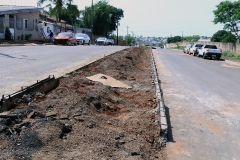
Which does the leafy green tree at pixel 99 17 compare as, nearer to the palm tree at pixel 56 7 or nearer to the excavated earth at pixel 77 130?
the palm tree at pixel 56 7

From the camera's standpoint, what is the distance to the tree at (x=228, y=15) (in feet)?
156

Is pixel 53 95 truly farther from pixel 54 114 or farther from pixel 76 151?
pixel 76 151

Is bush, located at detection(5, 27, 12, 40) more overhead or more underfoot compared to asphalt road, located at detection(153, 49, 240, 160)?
more overhead

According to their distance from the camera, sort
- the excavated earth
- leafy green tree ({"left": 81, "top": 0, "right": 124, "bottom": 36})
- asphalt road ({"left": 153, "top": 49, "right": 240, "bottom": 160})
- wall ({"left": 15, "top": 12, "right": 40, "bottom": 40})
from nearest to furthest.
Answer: the excavated earth → asphalt road ({"left": 153, "top": 49, "right": 240, "bottom": 160}) → wall ({"left": 15, "top": 12, "right": 40, "bottom": 40}) → leafy green tree ({"left": 81, "top": 0, "right": 124, "bottom": 36})

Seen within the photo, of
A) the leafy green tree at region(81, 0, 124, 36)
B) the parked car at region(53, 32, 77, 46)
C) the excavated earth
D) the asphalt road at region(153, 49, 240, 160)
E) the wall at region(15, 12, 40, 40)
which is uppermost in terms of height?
the leafy green tree at region(81, 0, 124, 36)

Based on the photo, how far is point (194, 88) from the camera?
11.0 metres

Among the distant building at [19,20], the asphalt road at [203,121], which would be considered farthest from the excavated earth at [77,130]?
the distant building at [19,20]

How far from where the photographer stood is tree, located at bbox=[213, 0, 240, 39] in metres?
47.6

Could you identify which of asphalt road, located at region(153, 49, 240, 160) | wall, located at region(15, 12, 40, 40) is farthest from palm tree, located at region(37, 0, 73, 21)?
asphalt road, located at region(153, 49, 240, 160)

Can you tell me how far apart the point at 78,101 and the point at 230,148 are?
3163 mm

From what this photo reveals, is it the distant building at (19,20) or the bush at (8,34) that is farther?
the distant building at (19,20)

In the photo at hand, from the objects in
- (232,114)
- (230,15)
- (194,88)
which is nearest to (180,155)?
(232,114)

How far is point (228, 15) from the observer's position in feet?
161

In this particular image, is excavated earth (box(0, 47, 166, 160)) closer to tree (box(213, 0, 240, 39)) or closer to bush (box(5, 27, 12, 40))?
bush (box(5, 27, 12, 40))
